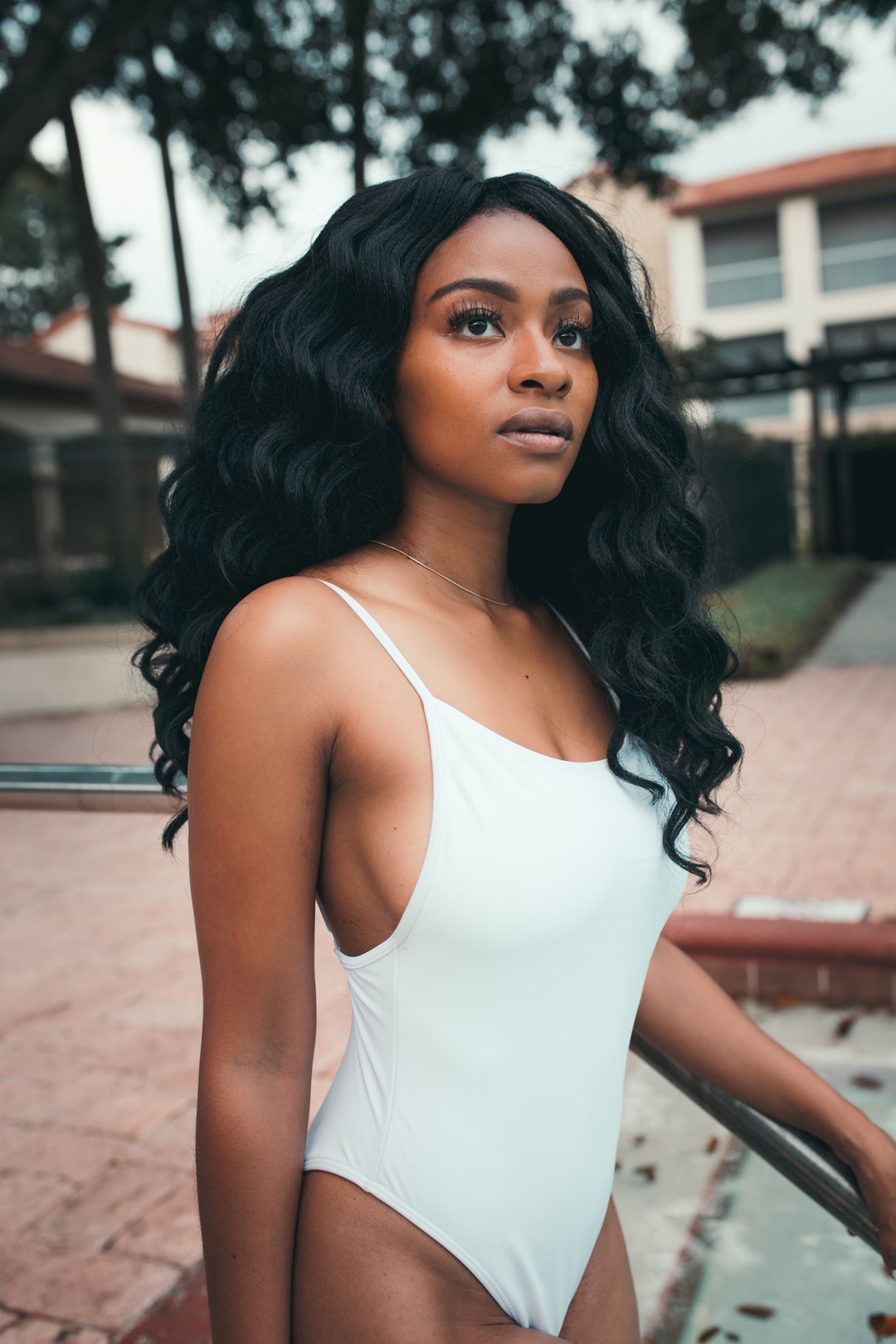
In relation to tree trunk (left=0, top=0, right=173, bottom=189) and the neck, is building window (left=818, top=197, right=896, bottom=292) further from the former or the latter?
the neck

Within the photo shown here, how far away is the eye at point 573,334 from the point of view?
Result: 1.29 meters

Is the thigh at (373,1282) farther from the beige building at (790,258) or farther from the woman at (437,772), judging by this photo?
the beige building at (790,258)

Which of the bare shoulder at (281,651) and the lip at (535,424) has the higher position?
the lip at (535,424)

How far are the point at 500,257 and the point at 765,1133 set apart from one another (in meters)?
1.14

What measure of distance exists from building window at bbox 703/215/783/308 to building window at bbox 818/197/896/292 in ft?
4.44

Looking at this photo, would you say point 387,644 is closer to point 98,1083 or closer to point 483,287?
point 483,287

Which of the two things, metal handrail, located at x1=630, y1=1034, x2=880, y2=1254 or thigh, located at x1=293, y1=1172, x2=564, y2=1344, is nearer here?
thigh, located at x1=293, y1=1172, x2=564, y2=1344

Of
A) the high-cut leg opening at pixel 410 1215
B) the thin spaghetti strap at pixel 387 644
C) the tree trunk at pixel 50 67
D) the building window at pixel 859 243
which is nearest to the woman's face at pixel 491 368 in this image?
the thin spaghetti strap at pixel 387 644

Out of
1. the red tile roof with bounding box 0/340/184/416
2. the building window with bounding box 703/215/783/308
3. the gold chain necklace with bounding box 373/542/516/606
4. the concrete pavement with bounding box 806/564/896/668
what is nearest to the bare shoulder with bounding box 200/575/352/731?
the gold chain necklace with bounding box 373/542/516/606

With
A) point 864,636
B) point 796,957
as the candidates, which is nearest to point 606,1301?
point 796,957

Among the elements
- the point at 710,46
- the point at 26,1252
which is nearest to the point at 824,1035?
the point at 26,1252

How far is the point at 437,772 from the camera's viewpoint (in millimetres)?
1076

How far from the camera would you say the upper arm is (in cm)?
105

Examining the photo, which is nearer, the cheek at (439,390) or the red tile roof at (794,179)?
the cheek at (439,390)
